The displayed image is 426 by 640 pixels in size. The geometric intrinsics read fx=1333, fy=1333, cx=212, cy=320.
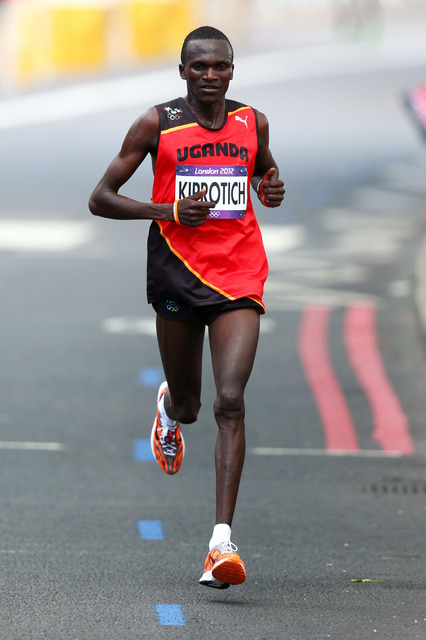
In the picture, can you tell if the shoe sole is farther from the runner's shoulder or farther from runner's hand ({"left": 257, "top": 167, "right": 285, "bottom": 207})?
the runner's shoulder

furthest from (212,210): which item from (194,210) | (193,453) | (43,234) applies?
(43,234)

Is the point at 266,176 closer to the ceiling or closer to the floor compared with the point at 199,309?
closer to the ceiling

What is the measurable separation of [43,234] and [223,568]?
40.2ft

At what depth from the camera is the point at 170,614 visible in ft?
16.6

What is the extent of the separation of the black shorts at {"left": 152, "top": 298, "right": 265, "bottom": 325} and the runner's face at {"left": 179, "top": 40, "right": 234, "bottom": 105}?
0.87 m

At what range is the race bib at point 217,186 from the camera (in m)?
5.68

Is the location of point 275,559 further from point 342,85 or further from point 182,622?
point 342,85

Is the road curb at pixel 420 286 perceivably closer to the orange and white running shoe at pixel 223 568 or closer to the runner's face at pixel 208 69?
the runner's face at pixel 208 69

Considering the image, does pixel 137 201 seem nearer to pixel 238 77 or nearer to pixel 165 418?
pixel 165 418

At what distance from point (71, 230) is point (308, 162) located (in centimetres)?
620

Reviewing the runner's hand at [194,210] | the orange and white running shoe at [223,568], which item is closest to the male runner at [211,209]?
the runner's hand at [194,210]

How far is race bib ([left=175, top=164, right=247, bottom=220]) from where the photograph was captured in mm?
5684

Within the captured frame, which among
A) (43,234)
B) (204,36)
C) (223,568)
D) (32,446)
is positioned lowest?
(32,446)

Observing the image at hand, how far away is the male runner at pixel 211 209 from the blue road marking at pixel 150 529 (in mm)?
1177
